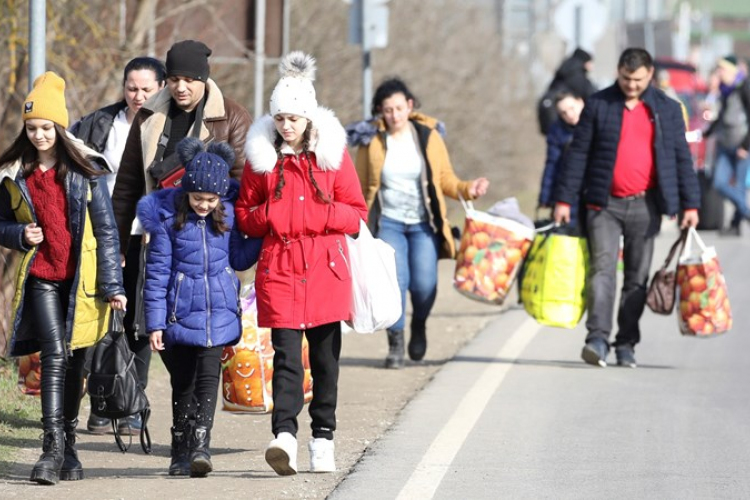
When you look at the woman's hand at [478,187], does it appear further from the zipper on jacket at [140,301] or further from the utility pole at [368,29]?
the utility pole at [368,29]

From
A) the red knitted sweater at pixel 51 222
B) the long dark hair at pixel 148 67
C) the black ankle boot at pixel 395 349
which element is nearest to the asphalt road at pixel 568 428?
the black ankle boot at pixel 395 349

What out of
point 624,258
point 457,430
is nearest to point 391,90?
point 624,258

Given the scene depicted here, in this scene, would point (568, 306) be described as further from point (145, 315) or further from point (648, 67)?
point (145, 315)

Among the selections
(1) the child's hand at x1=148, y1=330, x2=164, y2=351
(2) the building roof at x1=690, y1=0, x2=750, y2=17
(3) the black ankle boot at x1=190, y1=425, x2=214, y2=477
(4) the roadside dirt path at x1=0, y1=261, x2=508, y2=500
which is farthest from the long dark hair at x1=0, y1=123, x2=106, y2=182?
(2) the building roof at x1=690, y1=0, x2=750, y2=17

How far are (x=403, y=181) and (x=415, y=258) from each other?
51 centimetres

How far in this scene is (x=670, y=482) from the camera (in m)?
7.56

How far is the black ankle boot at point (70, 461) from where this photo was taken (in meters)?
7.63

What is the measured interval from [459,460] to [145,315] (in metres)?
1.57

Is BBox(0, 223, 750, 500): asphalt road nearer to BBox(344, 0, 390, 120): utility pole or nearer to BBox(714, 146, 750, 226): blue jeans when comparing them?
BBox(344, 0, 390, 120): utility pole

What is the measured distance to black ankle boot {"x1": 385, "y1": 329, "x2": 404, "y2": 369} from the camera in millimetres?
11492

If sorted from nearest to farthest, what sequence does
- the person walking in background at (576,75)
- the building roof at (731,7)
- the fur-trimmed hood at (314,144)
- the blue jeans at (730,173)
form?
the fur-trimmed hood at (314,144), the person walking in background at (576,75), the blue jeans at (730,173), the building roof at (731,7)

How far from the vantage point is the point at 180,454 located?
303 inches

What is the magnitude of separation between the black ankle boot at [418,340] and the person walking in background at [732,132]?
29.9ft

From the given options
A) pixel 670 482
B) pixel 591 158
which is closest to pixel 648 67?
pixel 591 158
